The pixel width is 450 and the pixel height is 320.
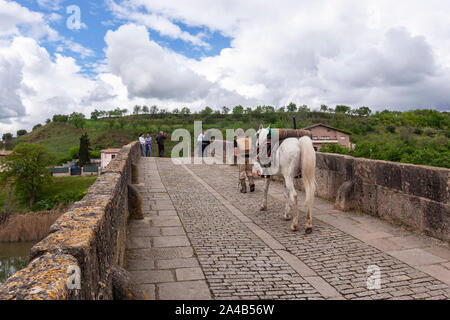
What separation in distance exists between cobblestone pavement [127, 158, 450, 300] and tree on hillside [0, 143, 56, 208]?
2127 inches

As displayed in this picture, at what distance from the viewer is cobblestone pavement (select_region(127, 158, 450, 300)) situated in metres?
3.62

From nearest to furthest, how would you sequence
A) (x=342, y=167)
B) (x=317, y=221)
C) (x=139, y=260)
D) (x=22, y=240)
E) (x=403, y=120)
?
(x=139, y=260) < (x=317, y=221) < (x=342, y=167) < (x=22, y=240) < (x=403, y=120)

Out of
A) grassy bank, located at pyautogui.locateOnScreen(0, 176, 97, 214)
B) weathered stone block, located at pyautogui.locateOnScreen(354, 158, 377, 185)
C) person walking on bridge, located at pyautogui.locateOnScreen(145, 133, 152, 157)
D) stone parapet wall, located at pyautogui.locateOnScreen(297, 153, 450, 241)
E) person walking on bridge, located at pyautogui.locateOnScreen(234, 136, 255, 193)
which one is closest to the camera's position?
stone parapet wall, located at pyautogui.locateOnScreen(297, 153, 450, 241)

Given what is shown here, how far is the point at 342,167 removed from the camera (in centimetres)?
757

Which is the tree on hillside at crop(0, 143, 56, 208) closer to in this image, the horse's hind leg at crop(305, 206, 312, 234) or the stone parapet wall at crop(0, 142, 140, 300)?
the horse's hind leg at crop(305, 206, 312, 234)

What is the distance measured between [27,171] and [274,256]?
194ft

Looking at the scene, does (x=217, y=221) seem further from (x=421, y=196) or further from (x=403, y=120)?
(x=403, y=120)

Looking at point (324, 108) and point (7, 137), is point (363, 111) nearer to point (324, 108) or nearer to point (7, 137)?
point (324, 108)

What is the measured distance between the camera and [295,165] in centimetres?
604

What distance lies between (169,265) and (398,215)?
4.18m

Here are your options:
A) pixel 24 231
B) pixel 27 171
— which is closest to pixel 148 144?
pixel 24 231

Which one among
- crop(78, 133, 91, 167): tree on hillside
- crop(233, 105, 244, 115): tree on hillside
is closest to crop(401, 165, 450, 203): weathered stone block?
crop(78, 133, 91, 167): tree on hillside
